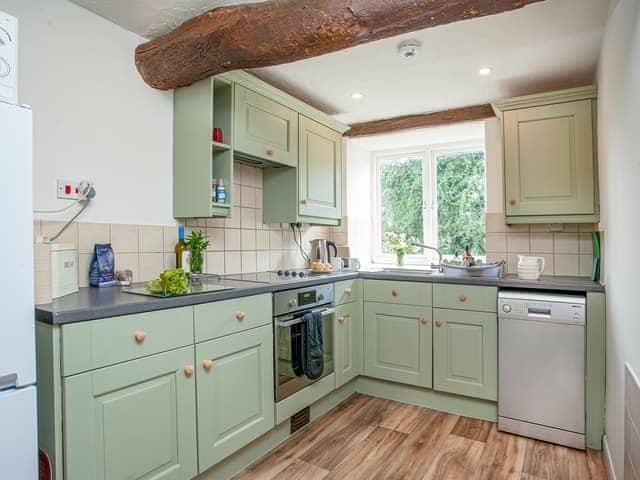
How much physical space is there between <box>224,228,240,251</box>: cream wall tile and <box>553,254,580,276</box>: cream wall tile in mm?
2198

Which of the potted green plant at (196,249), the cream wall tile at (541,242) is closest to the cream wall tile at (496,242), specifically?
the cream wall tile at (541,242)

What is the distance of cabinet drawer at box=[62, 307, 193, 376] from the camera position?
1.33 meters

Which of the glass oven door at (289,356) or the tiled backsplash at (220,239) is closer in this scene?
the tiled backsplash at (220,239)

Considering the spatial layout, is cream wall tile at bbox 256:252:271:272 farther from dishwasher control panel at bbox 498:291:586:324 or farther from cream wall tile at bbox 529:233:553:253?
cream wall tile at bbox 529:233:553:253

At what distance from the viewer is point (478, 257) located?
3.53 metres

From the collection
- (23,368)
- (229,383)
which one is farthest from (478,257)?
(23,368)

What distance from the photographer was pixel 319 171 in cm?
307

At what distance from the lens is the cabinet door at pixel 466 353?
8.26 ft

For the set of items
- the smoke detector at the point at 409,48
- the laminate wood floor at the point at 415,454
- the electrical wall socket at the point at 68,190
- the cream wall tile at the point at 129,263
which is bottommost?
the laminate wood floor at the point at 415,454

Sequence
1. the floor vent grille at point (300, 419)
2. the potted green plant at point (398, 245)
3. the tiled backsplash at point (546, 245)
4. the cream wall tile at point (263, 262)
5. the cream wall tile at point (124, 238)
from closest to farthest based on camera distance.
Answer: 1. the cream wall tile at point (124, 238)
2. the floor vent grille at point (300, 419)
3. the tiled backsplash at point (546, 245)
4. the cream wall tile at point (263, 262)
5. the potted green plant at point (398, 245)

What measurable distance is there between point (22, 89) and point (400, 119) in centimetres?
260

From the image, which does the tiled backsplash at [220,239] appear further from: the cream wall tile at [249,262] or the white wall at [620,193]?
the white wall at [620,193]

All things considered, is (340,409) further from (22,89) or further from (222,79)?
(22,89)

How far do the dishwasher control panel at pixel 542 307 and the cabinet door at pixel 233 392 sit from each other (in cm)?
138
